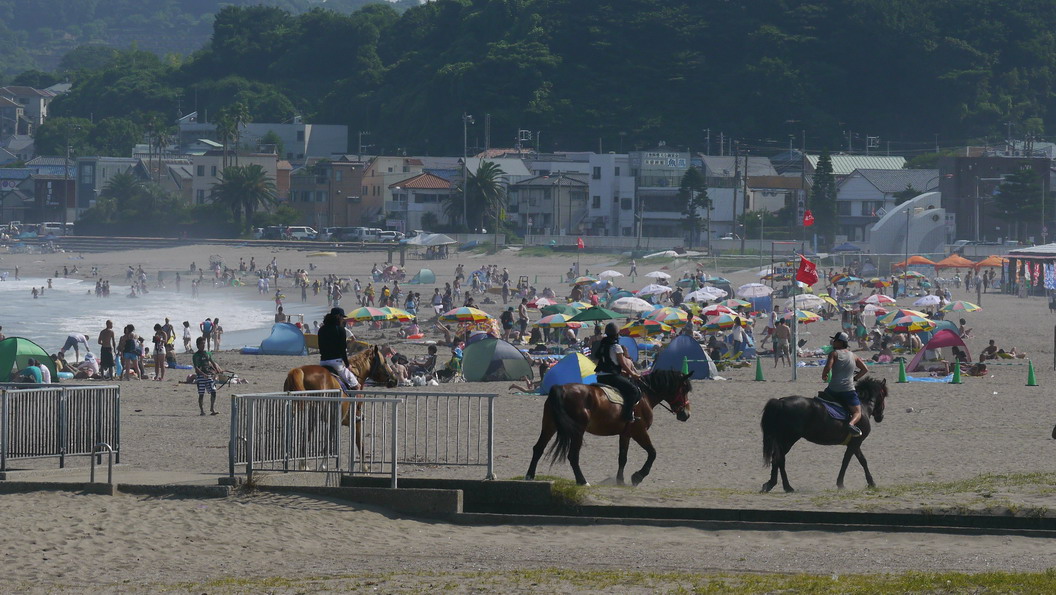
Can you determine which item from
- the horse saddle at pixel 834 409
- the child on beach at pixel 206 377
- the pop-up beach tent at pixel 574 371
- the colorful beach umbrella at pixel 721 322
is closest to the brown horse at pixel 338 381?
the horse saddle at pixel 834 409

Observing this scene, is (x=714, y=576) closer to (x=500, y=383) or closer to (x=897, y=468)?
(x=897, y=468)

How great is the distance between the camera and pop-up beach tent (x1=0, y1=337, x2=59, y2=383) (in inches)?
854

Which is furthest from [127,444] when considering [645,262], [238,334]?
[645,262]

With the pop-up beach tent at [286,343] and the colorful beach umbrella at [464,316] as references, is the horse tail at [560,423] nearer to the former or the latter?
the pop-up beach tent at [286,343]

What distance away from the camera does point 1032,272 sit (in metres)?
52.2

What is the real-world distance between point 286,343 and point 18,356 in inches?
337

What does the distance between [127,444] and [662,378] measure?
665cm

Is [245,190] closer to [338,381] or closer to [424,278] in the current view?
[424,278]

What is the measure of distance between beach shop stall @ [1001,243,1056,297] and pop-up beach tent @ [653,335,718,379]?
30.8 m

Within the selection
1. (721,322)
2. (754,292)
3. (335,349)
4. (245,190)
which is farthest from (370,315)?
(245,190)

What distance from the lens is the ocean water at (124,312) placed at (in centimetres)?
4141

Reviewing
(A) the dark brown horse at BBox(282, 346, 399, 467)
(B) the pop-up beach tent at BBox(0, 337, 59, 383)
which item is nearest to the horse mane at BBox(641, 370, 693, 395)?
(A) the dark brown horse at BBox(282, 346, 399, 467)

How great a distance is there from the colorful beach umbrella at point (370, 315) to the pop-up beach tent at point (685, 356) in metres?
10.6

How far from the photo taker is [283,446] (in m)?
10.9
